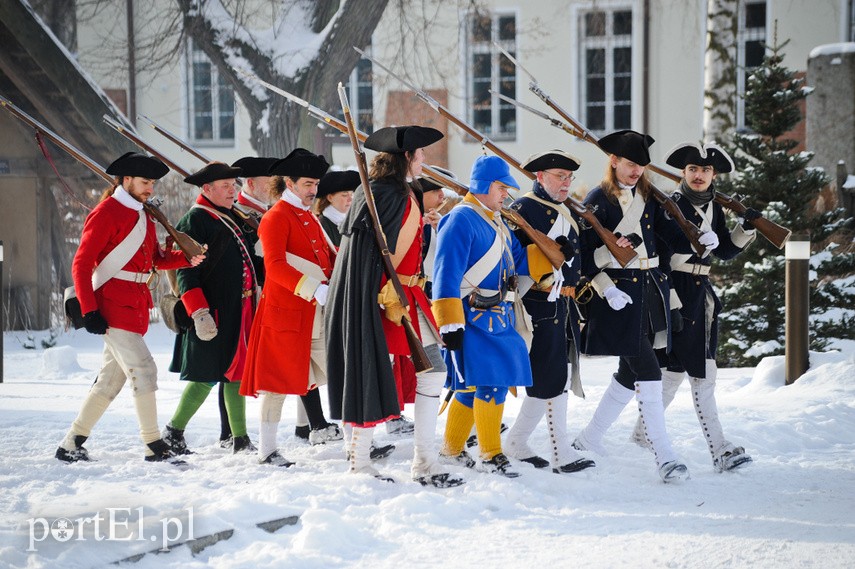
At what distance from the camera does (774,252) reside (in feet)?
36.2

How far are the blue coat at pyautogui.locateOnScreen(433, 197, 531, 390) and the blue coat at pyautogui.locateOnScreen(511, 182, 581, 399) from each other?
0.87 ft

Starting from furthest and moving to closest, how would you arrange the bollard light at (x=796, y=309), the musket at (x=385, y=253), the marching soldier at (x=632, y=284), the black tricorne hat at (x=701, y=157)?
the bollard light at (x=796, y=309)
the black tricorne hat at (x=701, y=157)
the marching soldier at (x=632, y=284)
the musket at (x=385, y=253)

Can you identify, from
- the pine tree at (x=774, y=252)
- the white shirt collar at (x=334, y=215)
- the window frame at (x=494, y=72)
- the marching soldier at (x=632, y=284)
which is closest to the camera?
the marching soldier at (x=632, y=284)

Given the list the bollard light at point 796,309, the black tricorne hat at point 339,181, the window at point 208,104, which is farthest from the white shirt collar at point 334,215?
the window at point 208,104

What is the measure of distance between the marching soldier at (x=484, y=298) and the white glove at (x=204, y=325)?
1.42m

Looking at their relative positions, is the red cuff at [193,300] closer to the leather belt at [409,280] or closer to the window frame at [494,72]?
the leather belt at [409,280]

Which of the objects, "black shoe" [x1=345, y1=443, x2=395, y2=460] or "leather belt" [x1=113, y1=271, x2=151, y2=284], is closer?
"leather belt" [x1=113, y1=271, x2=151, y2=284]

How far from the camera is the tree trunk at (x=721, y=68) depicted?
1474 cm

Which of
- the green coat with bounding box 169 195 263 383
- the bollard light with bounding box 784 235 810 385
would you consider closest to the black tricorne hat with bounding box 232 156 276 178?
the green coat with bounding box 169 195 263 383

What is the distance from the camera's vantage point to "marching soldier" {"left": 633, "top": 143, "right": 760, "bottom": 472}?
256 inches

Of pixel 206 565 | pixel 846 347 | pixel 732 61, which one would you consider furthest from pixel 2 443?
pixel 732 61

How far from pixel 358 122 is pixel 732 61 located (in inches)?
241

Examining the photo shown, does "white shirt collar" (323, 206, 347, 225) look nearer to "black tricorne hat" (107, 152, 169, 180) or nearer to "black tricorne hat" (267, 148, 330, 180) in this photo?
"black tricorne hat" (267, 148, 330, 180)

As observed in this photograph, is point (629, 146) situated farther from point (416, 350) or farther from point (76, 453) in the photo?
point (76, 453)
